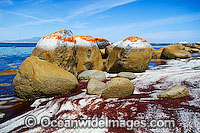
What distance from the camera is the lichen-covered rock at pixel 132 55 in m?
7.12

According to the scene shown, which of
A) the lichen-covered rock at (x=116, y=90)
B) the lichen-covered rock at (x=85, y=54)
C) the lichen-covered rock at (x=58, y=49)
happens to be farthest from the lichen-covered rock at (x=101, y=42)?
the lichen-covered rock at (x=116, y=90)

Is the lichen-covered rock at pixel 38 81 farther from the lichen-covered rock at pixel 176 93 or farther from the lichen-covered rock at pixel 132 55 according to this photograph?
the lichen-covered rock at pixel 132 55

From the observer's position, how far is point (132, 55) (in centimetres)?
709

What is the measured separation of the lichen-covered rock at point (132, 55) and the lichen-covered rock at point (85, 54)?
43.0 inches

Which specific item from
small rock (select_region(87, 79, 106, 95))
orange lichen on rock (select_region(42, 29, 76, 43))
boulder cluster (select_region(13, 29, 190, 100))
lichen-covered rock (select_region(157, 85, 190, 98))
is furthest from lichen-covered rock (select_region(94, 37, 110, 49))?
lichen-covered rock (select_region(157, 85, 190, 98))

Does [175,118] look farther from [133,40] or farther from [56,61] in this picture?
[133,40]

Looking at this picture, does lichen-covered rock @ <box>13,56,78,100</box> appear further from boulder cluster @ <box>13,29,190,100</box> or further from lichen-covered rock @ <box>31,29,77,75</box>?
lichen-covered rock @ <box>31,29,77,75</box>

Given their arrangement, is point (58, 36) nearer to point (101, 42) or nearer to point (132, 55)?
point (132, 55)

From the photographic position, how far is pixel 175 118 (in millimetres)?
2570

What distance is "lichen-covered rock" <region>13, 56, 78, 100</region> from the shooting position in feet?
13.7

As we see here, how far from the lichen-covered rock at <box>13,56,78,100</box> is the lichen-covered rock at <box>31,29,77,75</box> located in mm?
856

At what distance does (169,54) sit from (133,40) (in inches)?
332

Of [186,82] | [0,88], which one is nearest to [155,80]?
[186,82]

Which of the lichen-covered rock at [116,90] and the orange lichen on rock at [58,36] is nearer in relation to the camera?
the lichen-covered rock at [116,90]
